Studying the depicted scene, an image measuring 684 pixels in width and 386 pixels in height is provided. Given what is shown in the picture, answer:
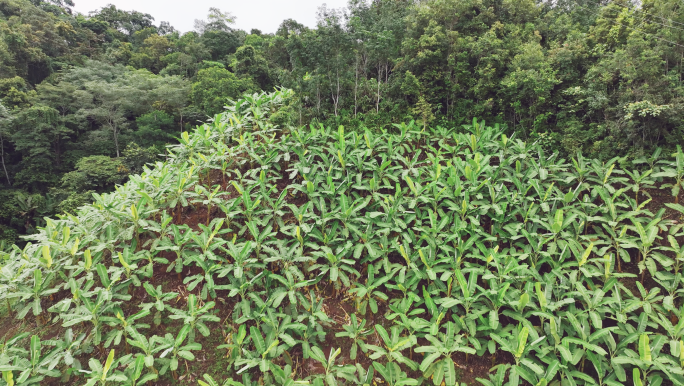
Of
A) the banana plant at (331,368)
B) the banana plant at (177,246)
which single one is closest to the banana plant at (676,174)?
the banana plant at (331,368)

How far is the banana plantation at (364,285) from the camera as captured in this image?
281cm

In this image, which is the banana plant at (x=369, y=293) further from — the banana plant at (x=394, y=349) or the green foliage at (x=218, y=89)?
the green foliage at (x=218, y=89)

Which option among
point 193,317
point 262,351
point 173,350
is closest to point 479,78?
point 262,351

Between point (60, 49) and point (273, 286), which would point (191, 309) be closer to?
point (273, 286)

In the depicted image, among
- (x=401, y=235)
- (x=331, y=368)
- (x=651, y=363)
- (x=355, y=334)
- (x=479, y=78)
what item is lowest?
(x=331, y=368)

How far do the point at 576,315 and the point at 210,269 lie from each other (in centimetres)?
367

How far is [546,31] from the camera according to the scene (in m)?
9.77

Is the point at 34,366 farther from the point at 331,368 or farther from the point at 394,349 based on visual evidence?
the point at 394,349

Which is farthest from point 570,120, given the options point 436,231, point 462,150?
point 436,231

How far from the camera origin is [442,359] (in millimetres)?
2871

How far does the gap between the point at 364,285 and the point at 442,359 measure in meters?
1.17

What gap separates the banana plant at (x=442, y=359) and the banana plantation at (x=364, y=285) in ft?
0.06

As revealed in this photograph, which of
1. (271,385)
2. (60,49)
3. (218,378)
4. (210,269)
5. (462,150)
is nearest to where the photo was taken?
(271,385)

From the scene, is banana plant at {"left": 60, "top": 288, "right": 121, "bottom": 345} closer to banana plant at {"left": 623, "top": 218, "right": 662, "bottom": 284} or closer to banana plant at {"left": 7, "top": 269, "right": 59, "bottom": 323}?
banana plant at {"left": 7, "top": 269, "right": 59, "bottom": 323}
